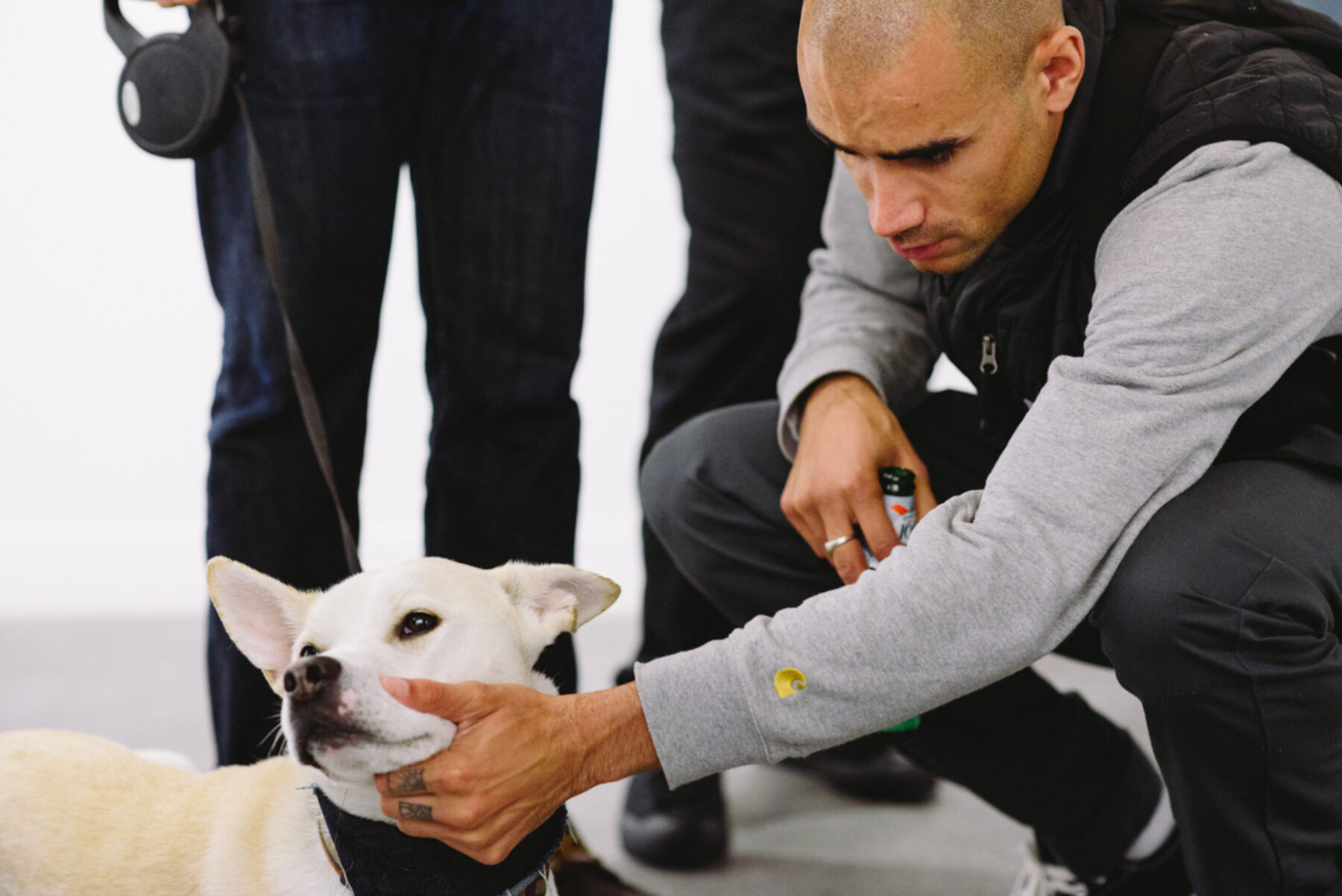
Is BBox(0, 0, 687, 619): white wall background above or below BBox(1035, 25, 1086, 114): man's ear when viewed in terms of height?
below

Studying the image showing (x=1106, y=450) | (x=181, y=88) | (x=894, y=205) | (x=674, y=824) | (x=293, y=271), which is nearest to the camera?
(x=1106, y=450)

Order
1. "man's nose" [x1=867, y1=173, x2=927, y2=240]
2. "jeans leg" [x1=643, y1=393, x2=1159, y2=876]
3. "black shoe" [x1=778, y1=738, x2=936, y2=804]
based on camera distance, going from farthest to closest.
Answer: "black shoe" [x1=778, y1=738, x2=936, y2=804] → "jeans leg" [x1=643, y1=393, x2=1159, y2=876] → "man's nose" [x1=867, y1=173, x2=927, y2=240]

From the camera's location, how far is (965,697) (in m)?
1.48

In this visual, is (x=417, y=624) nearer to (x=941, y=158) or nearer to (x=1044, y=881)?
(x=941, y=158)

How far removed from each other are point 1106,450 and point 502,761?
61 cm

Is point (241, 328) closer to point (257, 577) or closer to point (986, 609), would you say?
point (257, 577)

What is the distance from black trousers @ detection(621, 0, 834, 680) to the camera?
5.56ft

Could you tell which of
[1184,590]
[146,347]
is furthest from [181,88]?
[146,347]

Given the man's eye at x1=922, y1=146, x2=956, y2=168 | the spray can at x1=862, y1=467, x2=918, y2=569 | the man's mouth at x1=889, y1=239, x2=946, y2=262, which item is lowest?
the spray can at x1=862, y1=467, x2=918, y2=569

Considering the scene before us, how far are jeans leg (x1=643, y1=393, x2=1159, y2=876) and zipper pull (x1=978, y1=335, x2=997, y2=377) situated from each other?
0.15 metres

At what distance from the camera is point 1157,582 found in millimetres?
1064

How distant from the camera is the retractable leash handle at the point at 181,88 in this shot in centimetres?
121

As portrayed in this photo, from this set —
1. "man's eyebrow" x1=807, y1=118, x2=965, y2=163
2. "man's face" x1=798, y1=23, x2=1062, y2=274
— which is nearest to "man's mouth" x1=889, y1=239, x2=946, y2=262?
"man's face" x1=798, y1=23, x2=1062, y2=274

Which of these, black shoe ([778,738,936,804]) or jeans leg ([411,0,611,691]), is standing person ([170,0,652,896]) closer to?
jeans leg ([411,0,611,691])
